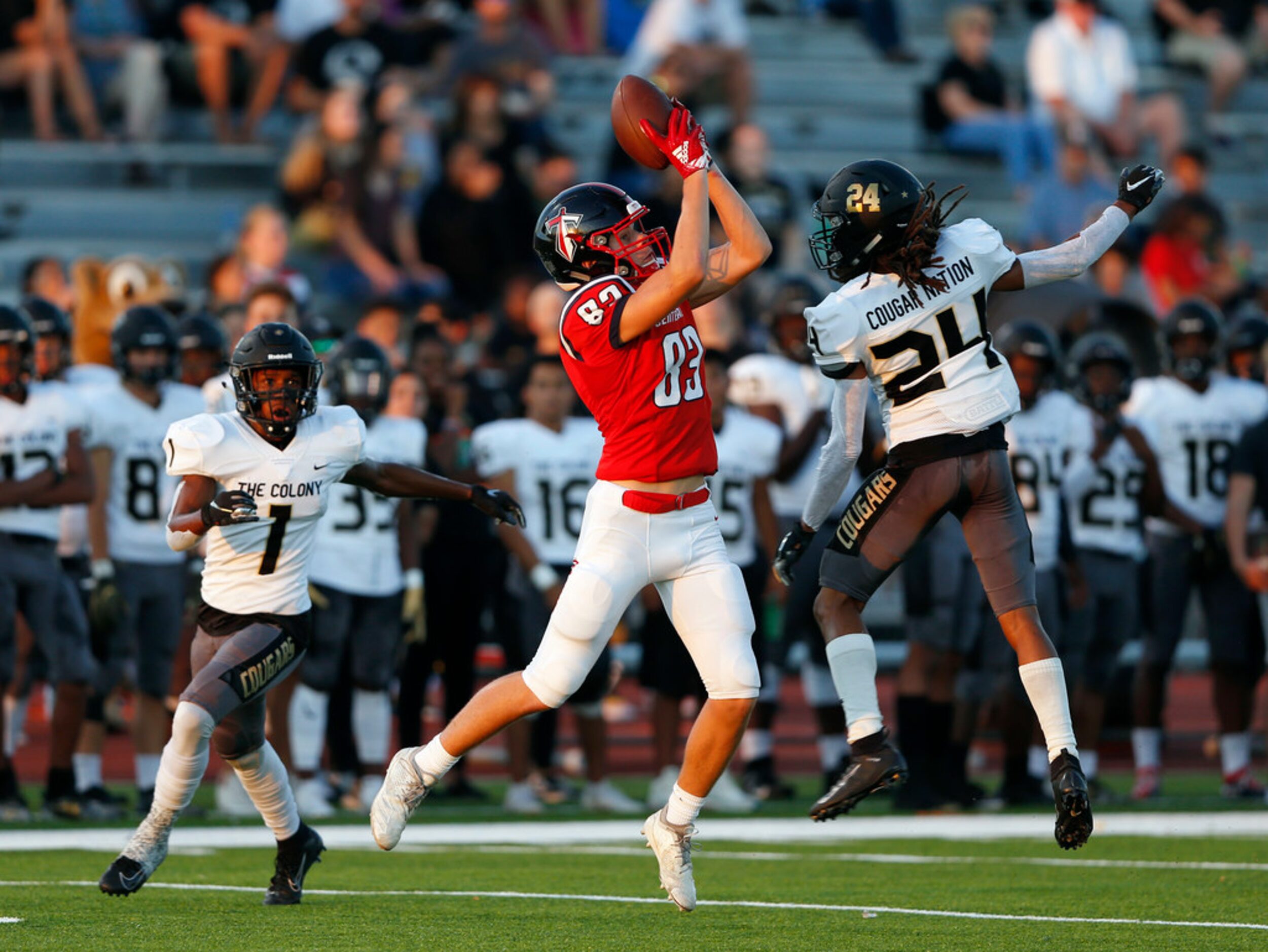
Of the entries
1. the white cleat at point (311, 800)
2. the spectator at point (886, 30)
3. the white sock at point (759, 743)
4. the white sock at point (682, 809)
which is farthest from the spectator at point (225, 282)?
the spectator at point (886, 30)

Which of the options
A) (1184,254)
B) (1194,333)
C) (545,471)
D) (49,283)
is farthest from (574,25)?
(545,471)

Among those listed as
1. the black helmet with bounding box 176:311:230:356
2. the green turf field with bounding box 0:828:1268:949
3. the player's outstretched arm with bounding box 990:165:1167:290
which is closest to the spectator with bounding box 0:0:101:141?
the black helmet with bounding box 176:311:230:356

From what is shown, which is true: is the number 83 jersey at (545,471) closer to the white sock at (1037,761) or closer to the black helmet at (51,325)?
the black helmet at (51,325)

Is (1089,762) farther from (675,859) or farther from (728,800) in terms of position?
(675,859)

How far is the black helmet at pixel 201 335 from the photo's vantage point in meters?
9.73

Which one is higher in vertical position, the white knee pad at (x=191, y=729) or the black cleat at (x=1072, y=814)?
the white knee pad at (x=191, y=729)

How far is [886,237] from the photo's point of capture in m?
6.39

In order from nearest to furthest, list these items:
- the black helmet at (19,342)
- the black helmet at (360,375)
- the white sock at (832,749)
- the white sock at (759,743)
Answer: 1. the black helmet at (19,342)
2. the black helmet at (360,375)
3. the white sock at (832,749)
4. the white sock at (759,743)

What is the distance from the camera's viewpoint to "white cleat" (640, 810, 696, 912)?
600 cm

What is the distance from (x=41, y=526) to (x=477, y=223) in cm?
494

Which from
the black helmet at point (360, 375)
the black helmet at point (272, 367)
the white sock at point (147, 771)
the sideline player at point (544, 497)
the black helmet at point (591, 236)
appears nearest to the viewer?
the black helmet at point (591, 236)

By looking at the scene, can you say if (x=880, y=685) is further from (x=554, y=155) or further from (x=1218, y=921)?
(x=1218, y=921)

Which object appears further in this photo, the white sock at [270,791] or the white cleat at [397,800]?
the white sock at [270,791]

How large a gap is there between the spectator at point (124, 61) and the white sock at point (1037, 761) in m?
7.72
